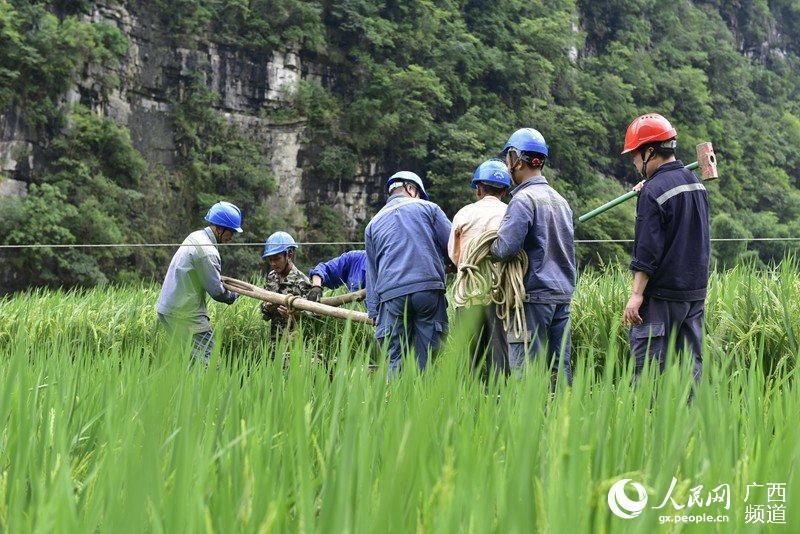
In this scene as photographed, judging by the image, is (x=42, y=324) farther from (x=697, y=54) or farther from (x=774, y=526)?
(x=697, y=54)

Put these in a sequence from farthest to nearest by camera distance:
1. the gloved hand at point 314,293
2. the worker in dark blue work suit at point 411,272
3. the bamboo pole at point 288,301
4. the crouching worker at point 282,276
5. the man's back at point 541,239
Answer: the crouching worker at point 282,276
the gloved hand at point 314,293
the bamboo pole at point 288,301
the worker in dark blue work suit at point 411,272
the man's back at point 541,239

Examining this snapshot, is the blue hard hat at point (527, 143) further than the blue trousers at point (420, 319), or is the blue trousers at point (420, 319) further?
the blue trousers at point (420, 319)

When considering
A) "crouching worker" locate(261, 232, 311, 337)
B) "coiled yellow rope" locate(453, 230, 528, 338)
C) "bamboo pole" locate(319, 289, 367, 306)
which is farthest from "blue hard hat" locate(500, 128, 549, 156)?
"crouching worker" locate(261, 232, 311, 337)

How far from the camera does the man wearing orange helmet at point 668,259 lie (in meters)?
2.43

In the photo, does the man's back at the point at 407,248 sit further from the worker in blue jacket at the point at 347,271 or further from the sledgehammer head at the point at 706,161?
the sledgehammer head at the point at 706,161

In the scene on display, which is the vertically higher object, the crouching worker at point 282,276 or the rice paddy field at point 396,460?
the rice paddy field at point 396,460

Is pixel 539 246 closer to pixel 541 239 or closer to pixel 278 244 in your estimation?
pixel 541 239

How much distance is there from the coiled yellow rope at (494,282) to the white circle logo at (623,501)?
215 cm

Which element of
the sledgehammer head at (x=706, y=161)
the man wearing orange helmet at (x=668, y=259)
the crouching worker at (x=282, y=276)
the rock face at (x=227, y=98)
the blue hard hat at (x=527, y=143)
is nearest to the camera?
the man wearing orange helmet at (x=668, y=259)

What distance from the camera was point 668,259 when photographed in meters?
2.44

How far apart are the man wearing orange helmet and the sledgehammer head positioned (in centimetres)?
71

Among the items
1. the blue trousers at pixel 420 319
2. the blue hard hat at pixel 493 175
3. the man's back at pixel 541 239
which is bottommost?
the blue trousers at pixel 420 319

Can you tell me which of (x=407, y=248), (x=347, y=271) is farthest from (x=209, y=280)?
(x=347, y=271)

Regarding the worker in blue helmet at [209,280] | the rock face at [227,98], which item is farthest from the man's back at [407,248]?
the rock face at [227,98]
